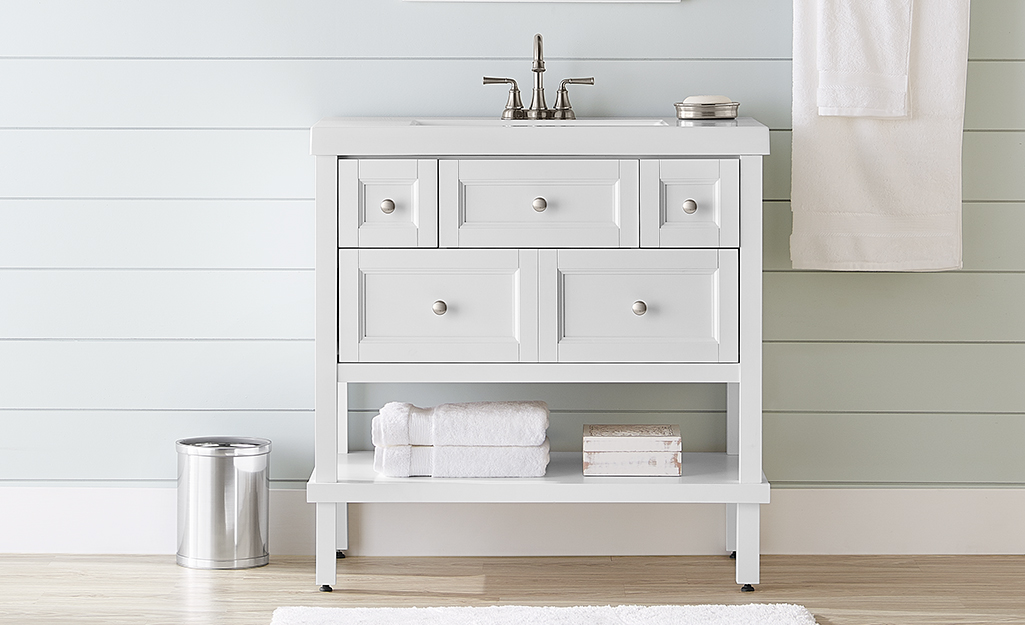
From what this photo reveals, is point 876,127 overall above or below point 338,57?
below

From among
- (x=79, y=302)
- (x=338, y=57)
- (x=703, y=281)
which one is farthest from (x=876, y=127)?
(x=79, y=302)

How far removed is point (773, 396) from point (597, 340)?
0.57m

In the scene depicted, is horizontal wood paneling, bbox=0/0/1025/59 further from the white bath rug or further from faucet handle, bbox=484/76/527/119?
the white bath rug

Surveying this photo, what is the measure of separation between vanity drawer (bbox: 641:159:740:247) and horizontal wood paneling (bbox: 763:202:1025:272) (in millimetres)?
383

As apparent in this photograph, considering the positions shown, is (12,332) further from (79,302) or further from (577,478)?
(577,478)

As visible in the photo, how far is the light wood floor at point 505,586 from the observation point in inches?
76.1

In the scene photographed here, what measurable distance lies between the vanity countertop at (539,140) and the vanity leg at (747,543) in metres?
0.68

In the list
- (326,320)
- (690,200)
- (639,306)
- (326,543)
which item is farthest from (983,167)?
(326,543)

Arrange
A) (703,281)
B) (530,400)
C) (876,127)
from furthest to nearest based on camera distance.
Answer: (530,400) < (876,127) < (703,281)

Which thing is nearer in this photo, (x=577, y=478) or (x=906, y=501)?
(x=577, y=478)

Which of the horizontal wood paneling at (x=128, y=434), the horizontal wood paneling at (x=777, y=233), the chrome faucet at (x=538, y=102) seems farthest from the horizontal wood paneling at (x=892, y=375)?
the horizontal wood paneling at (x=128, y=434)

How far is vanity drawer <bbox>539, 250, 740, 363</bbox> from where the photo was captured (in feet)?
6.20

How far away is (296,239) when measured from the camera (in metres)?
2.24

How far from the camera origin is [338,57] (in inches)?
87.0
